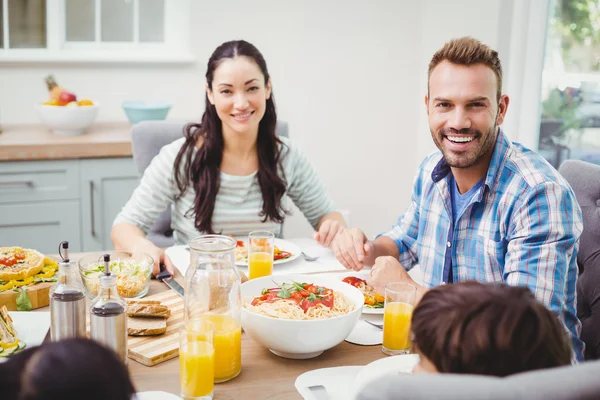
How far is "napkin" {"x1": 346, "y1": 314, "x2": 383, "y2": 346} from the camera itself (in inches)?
58.2

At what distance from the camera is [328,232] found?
2070mm

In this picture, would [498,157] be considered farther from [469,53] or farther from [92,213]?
[92,213]

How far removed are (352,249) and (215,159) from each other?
2.36 feet

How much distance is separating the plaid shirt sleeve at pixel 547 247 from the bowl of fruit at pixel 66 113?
2344 mm

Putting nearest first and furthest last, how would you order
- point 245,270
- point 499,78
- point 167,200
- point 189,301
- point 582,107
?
point 189,301 → point 499,78 → point 245,270 → point 167,200 → point 582,107

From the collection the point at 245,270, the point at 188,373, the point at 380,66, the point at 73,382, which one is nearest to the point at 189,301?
the point at 188,373

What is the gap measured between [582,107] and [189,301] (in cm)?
250

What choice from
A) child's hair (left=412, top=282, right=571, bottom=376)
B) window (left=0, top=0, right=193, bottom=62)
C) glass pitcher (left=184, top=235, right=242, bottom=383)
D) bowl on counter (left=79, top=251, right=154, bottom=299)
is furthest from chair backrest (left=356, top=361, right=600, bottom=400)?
window (left=0, top=0, right=193, bottom=62)

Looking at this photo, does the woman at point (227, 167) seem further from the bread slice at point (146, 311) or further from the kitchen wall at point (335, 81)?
the kitchen wall at point (335, 81)

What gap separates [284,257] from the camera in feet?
6.52

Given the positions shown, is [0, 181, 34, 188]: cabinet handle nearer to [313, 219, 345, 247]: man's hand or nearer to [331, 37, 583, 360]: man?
[313, 219, 345, 247]: man's hand

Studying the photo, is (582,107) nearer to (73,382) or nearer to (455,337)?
(455,337)

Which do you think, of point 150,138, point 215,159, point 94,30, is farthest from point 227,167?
point 94,30

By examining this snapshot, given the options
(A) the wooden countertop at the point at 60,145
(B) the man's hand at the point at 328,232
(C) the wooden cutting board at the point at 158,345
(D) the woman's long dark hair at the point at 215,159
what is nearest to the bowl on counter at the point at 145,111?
(A) the wooden countertop at the point at 60,145
